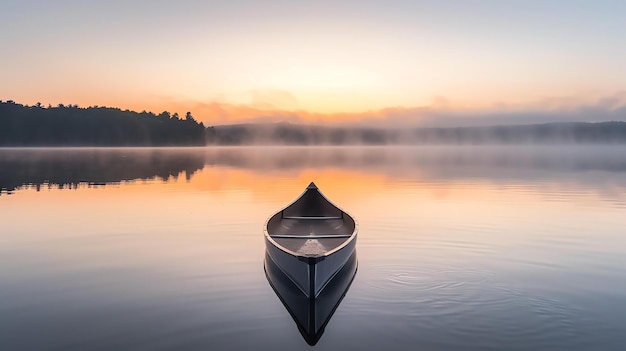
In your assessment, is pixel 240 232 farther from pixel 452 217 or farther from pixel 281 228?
pixel 452 217

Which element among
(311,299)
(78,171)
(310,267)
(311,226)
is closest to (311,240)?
(311,226)

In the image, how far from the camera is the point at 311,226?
23.0 metres

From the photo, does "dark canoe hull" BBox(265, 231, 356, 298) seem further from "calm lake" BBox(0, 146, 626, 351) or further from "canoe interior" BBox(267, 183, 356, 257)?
"canoe interior" BBox(267, 183, 356, 257)

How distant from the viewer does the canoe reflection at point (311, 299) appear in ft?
36.7

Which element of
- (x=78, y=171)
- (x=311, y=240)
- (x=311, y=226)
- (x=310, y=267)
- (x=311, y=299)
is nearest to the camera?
(x=311, y=299)

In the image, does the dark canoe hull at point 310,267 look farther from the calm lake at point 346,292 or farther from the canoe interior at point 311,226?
the canoe interior at point 311,226

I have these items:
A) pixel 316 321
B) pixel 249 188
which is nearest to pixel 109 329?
pixel 316 321

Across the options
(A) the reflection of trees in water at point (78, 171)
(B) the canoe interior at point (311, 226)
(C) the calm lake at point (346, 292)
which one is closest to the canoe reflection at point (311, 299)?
(C) the calm lake at point (346, 292)

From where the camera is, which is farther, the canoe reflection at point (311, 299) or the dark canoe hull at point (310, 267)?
the dark canoe hull at point (310, 267)

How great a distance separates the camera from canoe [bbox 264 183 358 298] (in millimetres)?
12086

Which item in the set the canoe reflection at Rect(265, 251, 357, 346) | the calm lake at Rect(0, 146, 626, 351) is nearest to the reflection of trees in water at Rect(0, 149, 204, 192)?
the calm lake at Rect(0, 146, 626, 351)

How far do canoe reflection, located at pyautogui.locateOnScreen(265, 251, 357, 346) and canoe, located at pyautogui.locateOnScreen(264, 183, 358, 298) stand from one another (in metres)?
0.29

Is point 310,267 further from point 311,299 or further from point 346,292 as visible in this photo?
point 346,292

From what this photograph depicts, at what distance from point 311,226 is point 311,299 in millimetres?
11489
